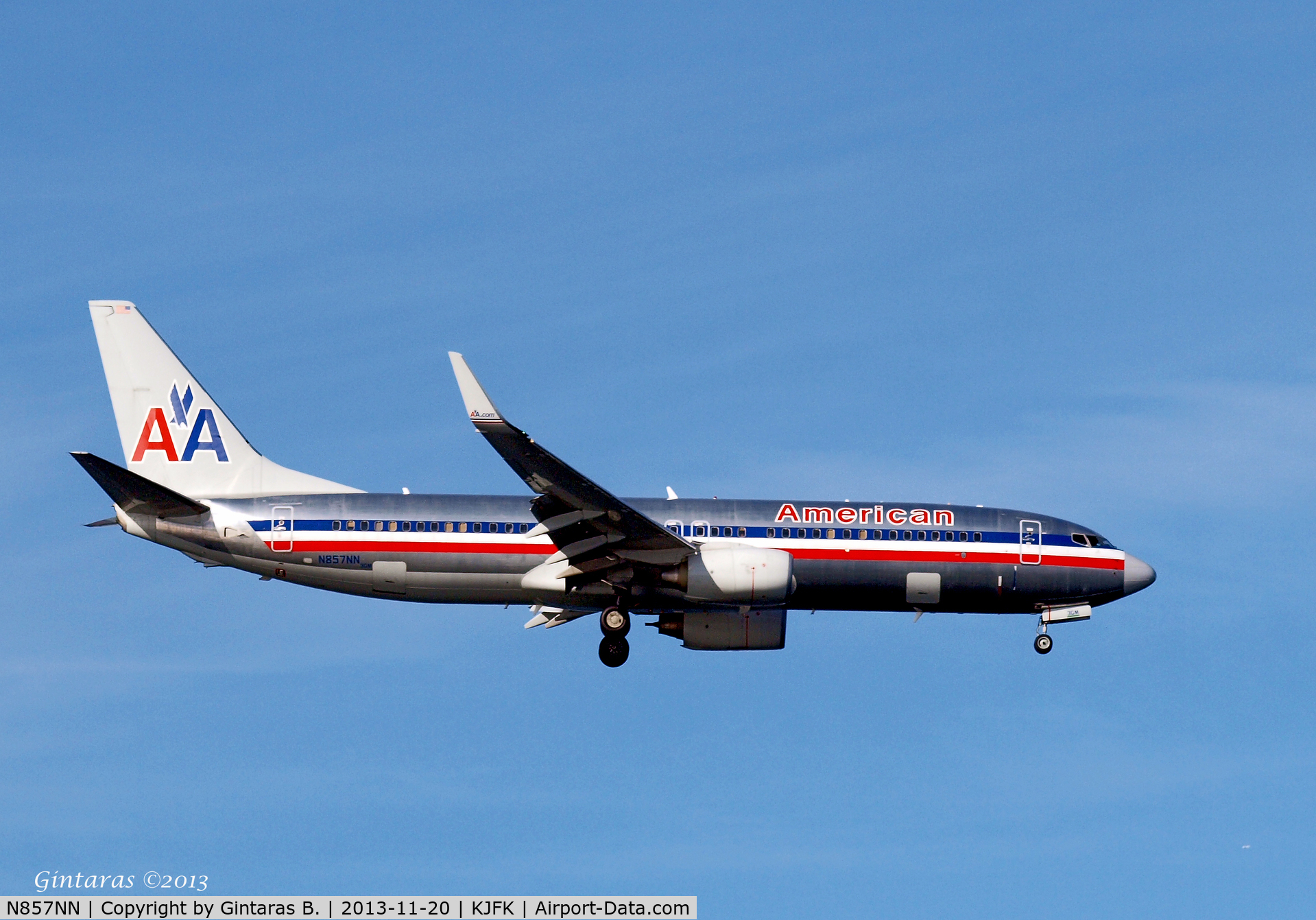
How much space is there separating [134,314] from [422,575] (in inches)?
446

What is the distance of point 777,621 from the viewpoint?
145 feet

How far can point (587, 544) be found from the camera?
4116 centimetres

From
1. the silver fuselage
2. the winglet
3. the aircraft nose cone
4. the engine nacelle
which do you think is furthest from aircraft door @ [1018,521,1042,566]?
the winglet

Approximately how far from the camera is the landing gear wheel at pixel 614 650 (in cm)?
4294

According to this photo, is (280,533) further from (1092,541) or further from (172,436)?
(1092,541)

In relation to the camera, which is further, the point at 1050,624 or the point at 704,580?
the point at 1050,624

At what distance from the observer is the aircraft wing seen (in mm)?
38156

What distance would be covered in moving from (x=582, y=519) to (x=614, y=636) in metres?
4.03

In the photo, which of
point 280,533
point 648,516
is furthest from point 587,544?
point 280,533

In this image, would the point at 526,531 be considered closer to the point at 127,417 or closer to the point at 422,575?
the point at 422,575

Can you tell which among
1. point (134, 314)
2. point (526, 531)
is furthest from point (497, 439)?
point (134, 314)

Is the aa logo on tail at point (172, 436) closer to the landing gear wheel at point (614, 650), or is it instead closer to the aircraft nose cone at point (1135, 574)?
the landing gear wheel at point (614, 650)

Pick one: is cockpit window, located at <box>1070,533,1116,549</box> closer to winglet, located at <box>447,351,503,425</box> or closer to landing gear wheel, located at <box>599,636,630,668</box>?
landing gear wheel, located at <box>599,636,630,668</box>

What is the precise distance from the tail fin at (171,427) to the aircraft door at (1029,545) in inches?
679
